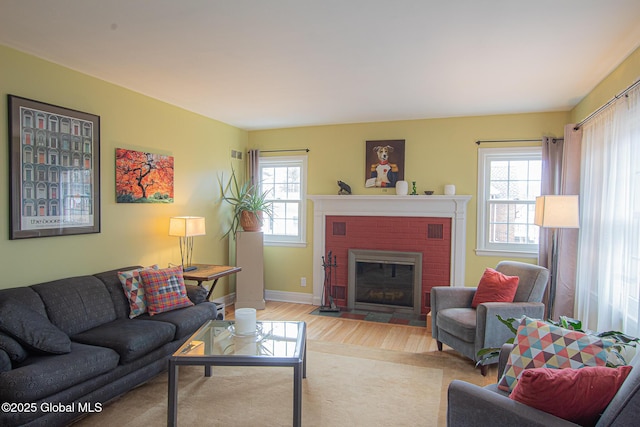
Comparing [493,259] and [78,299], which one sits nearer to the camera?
[78,299]

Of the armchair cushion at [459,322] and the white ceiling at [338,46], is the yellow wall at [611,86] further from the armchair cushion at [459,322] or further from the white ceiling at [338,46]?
the armchair cushion at [459,322]

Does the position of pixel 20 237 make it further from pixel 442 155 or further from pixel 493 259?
pixel 493 259

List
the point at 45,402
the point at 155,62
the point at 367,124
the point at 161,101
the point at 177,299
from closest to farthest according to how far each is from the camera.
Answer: the point at 45,402 < the point at 155,62 < the point at 177,299 < the point at 161,101 < the point at 367,124

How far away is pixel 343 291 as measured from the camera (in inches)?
218

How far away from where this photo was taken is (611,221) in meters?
3.19

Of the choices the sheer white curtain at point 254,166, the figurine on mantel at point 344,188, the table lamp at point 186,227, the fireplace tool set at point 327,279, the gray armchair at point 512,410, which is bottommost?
the fireplace tool set at point 327,279

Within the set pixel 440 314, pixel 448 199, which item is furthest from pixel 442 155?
pixel 440 314

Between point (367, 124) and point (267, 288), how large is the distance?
280 cm

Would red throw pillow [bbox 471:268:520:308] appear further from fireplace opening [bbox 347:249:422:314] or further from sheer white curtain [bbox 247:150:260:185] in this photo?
sheer white curtain [bbox 247:150:260:185]

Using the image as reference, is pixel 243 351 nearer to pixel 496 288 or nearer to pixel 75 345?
pixel 75 345

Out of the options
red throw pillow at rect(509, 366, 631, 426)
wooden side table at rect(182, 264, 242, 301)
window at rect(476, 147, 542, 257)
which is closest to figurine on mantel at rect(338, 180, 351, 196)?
window at rect(476, 147, 542, 257)

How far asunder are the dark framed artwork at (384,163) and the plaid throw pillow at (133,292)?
3132 mm

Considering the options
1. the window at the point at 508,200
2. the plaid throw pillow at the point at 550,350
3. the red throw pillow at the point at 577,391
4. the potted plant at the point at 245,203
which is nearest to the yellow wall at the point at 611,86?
the window at the point at 508,200

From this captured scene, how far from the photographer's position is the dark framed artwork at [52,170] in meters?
2.98
